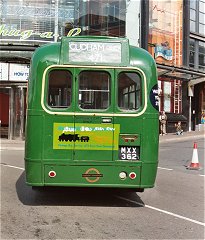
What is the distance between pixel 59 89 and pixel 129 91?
129 cm

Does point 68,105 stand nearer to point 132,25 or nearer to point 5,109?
point 5,109

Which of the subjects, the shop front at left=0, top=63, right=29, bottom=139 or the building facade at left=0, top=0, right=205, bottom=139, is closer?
the shop front at left=0, top=63, right=29, bottom=139

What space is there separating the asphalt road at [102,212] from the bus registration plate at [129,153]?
100cm

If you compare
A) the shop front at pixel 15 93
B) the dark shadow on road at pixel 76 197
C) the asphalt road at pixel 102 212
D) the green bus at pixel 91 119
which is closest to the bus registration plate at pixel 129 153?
the green bus at pixel 91 119

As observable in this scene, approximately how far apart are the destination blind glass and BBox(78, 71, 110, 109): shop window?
0.24m

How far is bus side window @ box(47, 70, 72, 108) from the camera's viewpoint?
6.74 metres

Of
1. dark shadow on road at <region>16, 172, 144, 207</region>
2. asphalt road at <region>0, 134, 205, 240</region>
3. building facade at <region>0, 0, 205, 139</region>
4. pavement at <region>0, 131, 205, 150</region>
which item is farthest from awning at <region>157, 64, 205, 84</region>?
dark shadow on road at <region>16, 172, 144, 207</region>

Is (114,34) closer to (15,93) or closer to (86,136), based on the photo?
(15,93)

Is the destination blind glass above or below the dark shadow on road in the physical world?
above

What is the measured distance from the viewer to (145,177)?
6785 millimetres

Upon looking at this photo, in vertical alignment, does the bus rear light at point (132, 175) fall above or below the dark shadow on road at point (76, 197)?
above

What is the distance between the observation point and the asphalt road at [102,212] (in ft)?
18.0

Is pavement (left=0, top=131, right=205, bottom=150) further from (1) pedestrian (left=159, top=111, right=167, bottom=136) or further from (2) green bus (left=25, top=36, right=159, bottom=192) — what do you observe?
(2) green bus (left=25, top=36, right=159, bottom=192)

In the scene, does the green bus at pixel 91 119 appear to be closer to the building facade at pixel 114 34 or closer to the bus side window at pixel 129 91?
the bus side window at pixel 129 91
